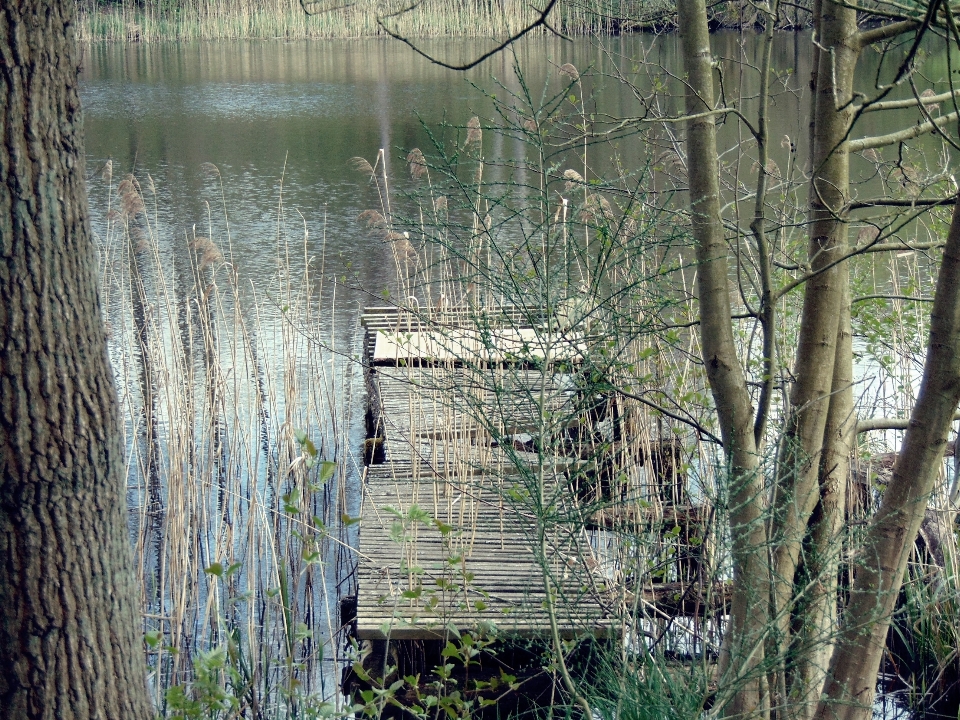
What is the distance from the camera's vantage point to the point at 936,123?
2.54m

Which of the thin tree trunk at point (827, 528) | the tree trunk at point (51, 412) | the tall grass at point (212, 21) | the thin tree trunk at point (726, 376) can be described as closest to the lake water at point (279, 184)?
the thin tree trunk at point (726, 376)

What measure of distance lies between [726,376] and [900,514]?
55 centimetres

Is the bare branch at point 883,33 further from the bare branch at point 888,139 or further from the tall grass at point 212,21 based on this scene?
the tall grass at point 212,21

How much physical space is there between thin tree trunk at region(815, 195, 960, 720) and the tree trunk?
1.73m

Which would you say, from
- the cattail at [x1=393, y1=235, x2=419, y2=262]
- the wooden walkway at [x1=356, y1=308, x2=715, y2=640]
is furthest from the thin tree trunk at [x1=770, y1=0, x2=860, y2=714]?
the cattail at [x1=393, y1=235, x2=419, y2=262]

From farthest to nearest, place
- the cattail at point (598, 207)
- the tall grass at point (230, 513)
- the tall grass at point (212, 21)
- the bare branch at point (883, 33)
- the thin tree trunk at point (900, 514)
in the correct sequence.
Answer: the tall grass at point (212, 21)
the tall grass at point (230, 513)
the cattail at point (598, 207)
the bare branch at point (883, 33)
the thin tree trunk at point (900, 514)

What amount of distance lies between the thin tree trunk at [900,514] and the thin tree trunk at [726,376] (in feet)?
0.74

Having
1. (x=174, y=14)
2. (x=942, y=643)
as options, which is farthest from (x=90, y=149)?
(x=174, y=14)

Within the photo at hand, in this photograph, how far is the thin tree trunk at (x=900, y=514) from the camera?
2.55 metres

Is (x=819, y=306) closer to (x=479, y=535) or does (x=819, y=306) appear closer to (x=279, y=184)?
(x=479, y=535)

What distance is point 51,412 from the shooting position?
2.08 metres

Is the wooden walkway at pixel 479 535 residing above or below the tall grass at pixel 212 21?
below

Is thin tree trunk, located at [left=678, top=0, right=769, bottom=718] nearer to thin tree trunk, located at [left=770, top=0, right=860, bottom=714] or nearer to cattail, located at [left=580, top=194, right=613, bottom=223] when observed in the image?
thin tree trunk, located at [left=770, top=0, right=860, bottom=714]

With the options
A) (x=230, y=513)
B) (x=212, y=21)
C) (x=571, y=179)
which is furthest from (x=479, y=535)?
(x=212, y=21)
